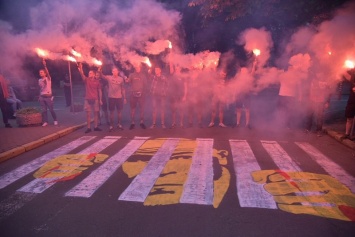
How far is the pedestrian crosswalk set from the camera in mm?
4152

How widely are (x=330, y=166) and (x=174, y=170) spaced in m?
3.08

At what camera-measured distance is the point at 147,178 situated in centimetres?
482

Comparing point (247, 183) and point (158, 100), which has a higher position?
point (158, 100)

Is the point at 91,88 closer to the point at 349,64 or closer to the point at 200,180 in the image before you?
the point at 200,180

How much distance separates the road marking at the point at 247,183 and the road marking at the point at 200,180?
1.51 ft

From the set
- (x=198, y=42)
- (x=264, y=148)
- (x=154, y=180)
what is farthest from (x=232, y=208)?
(x=198, y=42)

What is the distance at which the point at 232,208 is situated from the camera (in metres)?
3.73

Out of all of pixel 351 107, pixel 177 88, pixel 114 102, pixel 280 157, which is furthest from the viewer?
pixel 177 88

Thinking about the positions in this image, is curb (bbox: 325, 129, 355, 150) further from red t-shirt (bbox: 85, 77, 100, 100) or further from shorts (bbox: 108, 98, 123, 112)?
red t-shirt (bbox: 85, 77, 100, 100)

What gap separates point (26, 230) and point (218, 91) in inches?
280

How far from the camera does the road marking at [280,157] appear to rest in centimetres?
537

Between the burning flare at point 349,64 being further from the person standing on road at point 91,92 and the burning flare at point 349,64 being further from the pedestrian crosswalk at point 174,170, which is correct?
the person standing on road at point 91,92

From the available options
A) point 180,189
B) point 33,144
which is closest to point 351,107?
point 180,189

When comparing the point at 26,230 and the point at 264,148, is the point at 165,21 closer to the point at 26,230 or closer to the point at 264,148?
the point at 264,148
